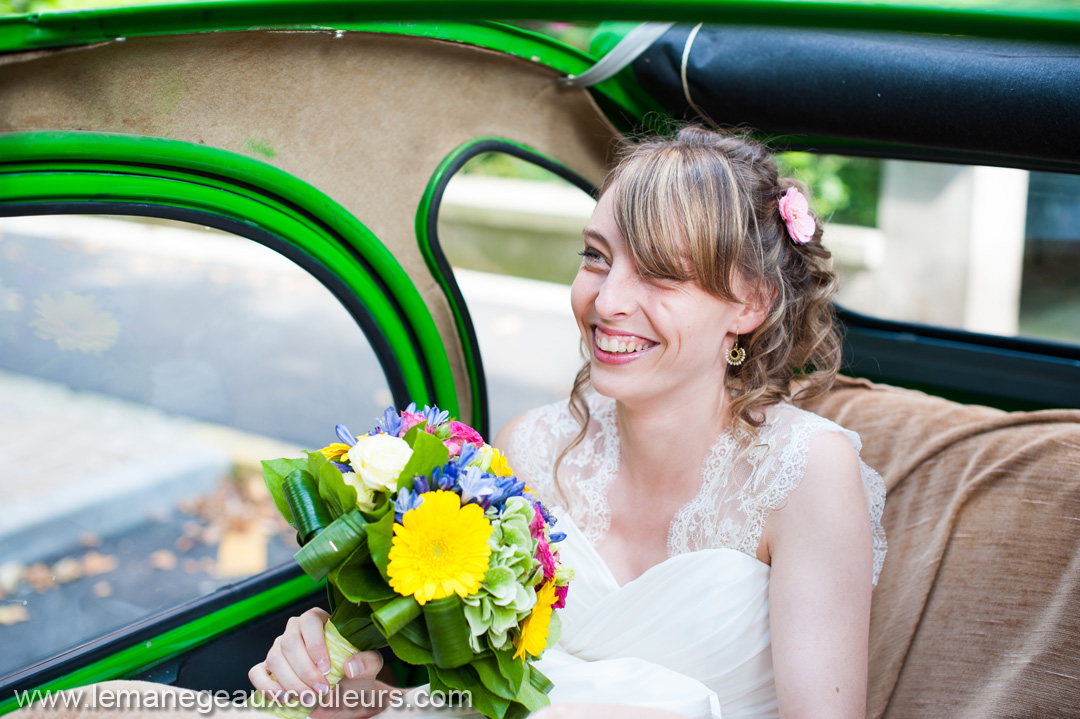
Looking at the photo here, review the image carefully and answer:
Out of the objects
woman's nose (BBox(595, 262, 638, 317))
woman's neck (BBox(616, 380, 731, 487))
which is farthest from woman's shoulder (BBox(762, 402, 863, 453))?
Result: woman's nose (BBox(595, 262, 638, 317))

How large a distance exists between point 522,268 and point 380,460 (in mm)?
6291

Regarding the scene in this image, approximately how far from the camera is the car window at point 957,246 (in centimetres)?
646

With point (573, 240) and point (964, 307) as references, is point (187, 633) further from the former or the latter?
point (964, 307)

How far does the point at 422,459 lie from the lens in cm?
132

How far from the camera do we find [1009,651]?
1.81 meters

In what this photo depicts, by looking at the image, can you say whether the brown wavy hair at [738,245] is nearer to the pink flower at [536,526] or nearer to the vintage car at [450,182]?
the vintage car at [450,182]

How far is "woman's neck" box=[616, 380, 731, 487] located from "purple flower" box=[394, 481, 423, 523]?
734mm

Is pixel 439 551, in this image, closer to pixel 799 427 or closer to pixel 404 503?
pixel 404 503

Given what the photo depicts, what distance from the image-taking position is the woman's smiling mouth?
1.75m

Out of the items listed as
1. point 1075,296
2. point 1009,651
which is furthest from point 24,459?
point 1075,296

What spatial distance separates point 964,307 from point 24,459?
709cm

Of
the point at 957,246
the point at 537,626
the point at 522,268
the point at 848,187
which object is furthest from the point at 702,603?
the point at 848,187

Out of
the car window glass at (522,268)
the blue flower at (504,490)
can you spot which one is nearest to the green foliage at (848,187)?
the car window glass at (522,268)

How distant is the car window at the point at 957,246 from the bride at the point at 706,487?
195 inches
